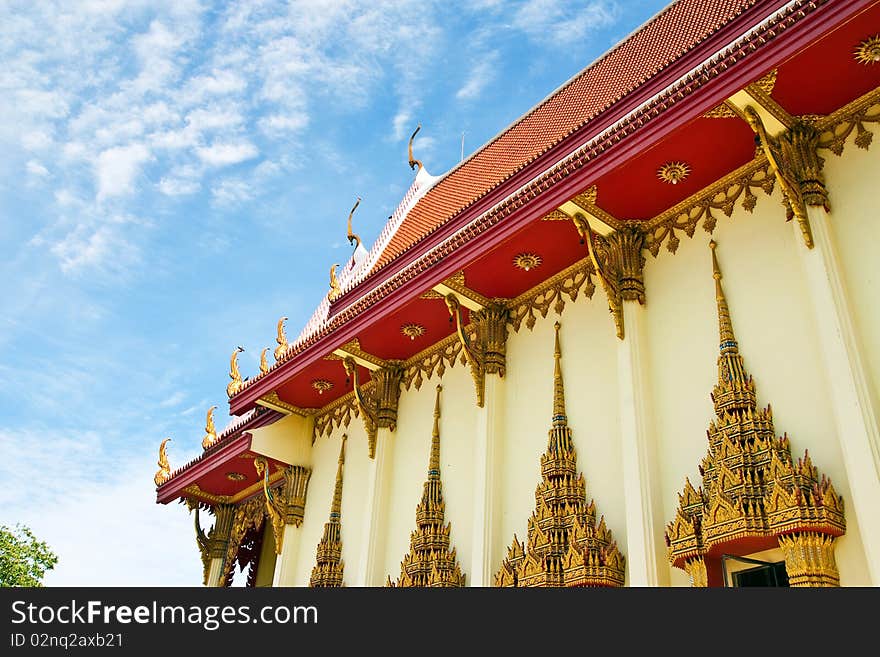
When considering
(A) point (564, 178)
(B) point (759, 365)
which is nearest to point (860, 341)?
(B) point (759, 365)

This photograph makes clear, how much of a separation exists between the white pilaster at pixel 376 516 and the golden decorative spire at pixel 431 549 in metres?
0.22

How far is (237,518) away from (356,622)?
887cm

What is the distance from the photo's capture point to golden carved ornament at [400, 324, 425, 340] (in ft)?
30.5

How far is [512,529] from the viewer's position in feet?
25.3

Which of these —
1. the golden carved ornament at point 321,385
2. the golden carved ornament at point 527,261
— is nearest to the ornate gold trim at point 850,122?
the golden carved ornament at point 527,261

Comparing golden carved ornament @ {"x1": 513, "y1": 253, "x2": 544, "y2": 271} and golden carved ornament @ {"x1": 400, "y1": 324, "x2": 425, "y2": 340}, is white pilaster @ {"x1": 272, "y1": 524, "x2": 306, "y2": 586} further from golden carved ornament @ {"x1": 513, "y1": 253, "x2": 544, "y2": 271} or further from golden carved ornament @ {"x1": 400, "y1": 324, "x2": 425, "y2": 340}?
golden carved ornament @ {"x1": 513, "y1": 253, "x2": 544, "y2": 271}

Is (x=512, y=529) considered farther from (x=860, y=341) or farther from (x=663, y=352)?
(x=860, y=341)

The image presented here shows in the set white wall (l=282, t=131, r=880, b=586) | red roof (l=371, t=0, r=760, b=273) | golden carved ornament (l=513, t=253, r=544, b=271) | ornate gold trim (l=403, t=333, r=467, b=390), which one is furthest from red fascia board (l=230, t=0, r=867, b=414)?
white wall (l=282, t=131, r=880, b=586)

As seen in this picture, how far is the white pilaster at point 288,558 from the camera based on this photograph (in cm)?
1010

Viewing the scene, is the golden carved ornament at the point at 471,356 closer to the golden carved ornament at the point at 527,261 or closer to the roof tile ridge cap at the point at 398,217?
the golden carved ornament at the point at 527,261

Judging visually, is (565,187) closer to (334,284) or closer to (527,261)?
(527,261)

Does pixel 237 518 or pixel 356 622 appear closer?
pixel 356 622

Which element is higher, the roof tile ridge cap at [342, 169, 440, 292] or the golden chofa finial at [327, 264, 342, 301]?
the roof tile ridge cap at [342, 169, 440, 292]

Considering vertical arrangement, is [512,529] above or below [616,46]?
below
